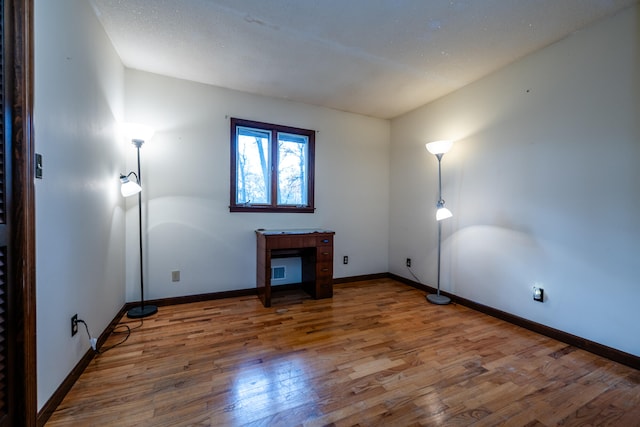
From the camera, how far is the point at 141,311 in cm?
256

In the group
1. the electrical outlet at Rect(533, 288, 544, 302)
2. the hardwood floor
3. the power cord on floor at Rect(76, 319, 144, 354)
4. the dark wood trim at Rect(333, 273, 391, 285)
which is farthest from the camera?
the dark wood trim at Rect(333, 273, 391, 285)

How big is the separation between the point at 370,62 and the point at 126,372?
10.4 ft

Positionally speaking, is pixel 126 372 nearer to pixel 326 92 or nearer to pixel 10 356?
pixel 10 356

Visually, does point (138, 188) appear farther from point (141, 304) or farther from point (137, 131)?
point (141, 304)

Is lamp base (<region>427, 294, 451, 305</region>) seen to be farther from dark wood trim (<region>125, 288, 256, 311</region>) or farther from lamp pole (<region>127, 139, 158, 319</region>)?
lamp pole (<region>127, 139, 158, 319</region>)

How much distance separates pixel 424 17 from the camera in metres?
1.93

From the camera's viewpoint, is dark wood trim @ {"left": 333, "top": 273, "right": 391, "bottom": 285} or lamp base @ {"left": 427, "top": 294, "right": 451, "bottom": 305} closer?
lamp base @ {"left": 427, "top": 294, "right": 451, "bottom": 305}

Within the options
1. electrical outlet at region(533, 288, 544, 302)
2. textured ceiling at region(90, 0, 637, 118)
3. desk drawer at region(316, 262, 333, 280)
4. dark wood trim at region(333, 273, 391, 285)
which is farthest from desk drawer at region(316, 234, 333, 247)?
electrical outlet at region(533, 288, 544, 302)

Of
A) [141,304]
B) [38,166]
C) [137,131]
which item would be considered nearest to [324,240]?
[141,304]

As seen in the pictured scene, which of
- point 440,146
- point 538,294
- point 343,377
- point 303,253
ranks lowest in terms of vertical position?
point 343,377

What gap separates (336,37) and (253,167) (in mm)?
1738

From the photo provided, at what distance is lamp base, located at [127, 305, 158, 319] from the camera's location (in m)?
2.50

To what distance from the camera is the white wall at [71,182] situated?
1.28 meters

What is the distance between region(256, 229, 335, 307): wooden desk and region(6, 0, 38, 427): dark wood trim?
1.80 meters
